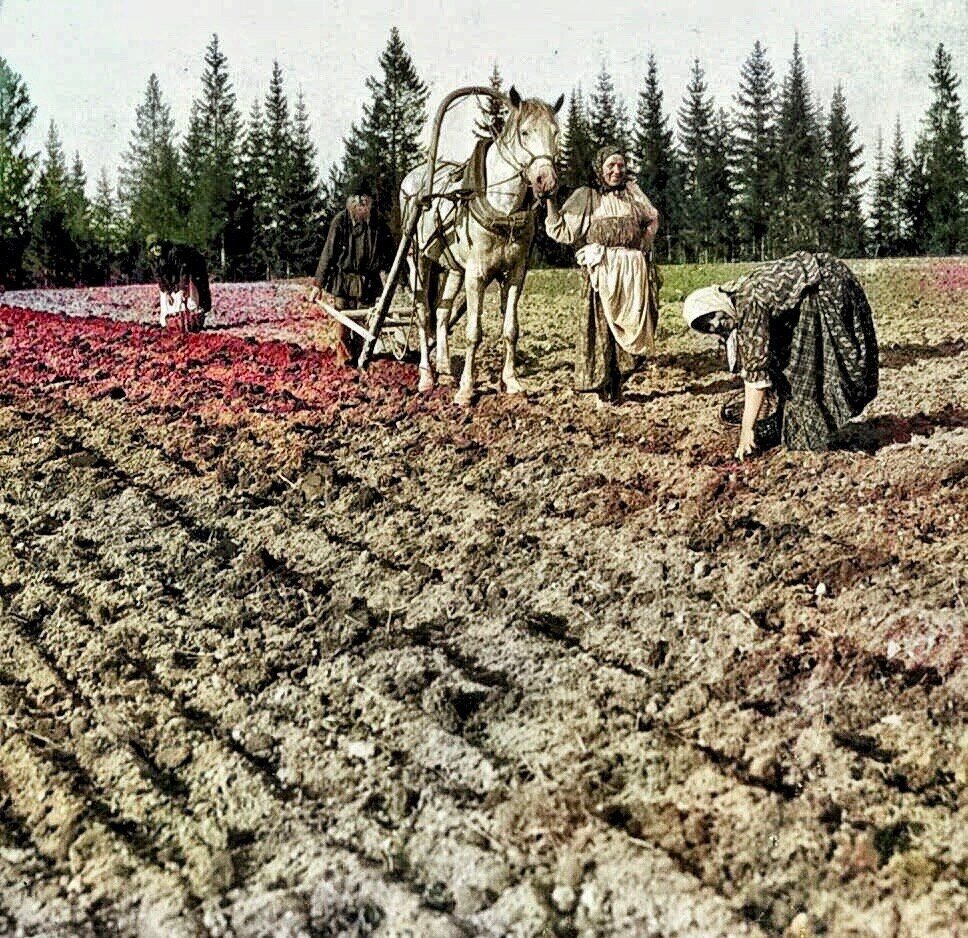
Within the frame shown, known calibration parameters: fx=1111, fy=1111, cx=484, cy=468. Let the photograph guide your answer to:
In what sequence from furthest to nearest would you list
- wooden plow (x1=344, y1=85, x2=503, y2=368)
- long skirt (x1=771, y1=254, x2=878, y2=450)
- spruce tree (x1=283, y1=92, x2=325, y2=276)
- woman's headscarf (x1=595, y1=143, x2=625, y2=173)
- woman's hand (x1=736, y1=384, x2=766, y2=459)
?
spruce tree (x1=283, y1=92, x2=325, y2=276)
wooden plow (x1=344, y1=85, x2=503, y2=368)
woman's headscarf (x1=595, y1=143, x2=625, y2=173)
woman's hand (x1=736, y1=384, x2=766, y2=459)
long skirt (x1=771, y1=254, x2=878, y2=450)

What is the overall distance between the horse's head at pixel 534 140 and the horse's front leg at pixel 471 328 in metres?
0.93

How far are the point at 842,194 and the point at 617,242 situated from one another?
1813 cm

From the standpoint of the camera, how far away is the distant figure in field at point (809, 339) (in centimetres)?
580

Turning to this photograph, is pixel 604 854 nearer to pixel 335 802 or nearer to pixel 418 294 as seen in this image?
pixel 335 802

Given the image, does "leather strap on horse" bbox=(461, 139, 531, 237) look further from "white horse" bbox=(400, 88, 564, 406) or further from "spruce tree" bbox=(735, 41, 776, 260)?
"spruce tree" bbox=(735, 41, 776, 260)

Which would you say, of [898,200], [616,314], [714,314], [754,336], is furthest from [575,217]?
[898,200]

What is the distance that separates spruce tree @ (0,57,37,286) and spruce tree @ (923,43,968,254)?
47.6 ft

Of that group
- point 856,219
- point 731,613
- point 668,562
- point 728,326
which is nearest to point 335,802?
point 731,613

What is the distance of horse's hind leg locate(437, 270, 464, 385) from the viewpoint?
896 centimetres

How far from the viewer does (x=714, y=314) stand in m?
6.20

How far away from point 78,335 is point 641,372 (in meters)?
6.23

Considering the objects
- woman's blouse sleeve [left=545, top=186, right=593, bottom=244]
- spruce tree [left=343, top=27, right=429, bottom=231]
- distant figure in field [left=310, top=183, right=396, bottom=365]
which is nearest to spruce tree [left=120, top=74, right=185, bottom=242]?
Result: spruce tree [left=343, top=27, right=429, bottom=231]

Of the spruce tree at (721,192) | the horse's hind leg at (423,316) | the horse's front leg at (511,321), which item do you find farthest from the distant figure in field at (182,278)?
the spruce tree at (721,192)

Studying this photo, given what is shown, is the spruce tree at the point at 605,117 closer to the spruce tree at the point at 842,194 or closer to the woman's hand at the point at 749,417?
the spruce tree at the point at 842,194
